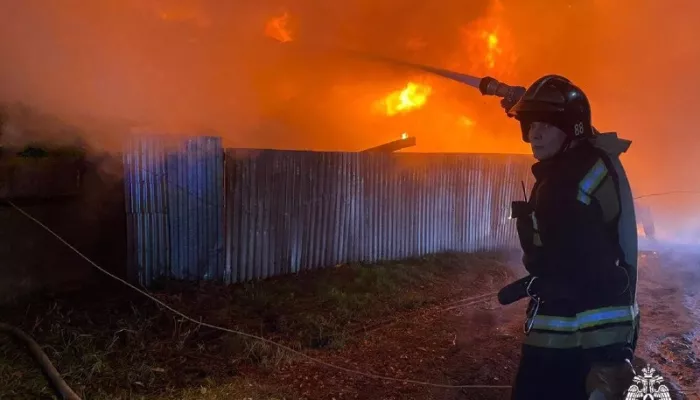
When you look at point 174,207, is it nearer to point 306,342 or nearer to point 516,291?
point 306,342

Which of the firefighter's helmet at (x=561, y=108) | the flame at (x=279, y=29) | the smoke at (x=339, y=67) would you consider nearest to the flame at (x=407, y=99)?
the smoke at (x=339, y=67)

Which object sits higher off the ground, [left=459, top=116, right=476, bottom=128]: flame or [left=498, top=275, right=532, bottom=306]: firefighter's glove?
[left=459, top=116, right=476, bottom=128]: flame

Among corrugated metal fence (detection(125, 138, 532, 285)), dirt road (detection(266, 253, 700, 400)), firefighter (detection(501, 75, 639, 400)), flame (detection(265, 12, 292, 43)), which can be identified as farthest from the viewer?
flame (detection(265, 12, 292, 43))

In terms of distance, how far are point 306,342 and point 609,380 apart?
3616 mm

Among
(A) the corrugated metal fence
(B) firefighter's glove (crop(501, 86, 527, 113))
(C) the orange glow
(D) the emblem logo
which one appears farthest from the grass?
(C) the orange glow

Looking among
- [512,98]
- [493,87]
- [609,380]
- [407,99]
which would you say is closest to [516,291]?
[609,380]

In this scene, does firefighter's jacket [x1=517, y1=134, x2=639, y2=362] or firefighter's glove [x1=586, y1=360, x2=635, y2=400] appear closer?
firefighter's glove [x1=586, y1=360, x2=635, y2=400]

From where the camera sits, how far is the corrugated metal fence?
6.36 m

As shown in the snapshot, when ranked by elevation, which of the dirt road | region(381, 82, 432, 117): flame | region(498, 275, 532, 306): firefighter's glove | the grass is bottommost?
the dirt road

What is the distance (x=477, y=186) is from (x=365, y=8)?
5.74m

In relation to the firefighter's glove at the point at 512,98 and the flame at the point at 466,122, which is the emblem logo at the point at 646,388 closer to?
the firefighter's glove at the point at 512,98

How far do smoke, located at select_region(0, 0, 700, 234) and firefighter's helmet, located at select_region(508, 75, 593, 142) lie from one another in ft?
17.7

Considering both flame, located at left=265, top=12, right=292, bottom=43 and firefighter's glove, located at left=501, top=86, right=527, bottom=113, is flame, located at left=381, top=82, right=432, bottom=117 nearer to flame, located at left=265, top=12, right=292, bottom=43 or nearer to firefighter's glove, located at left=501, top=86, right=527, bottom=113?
flame, located at left=265, top=12, right=292, bottom=43

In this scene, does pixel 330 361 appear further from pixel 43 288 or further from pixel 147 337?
pixel 43 288
